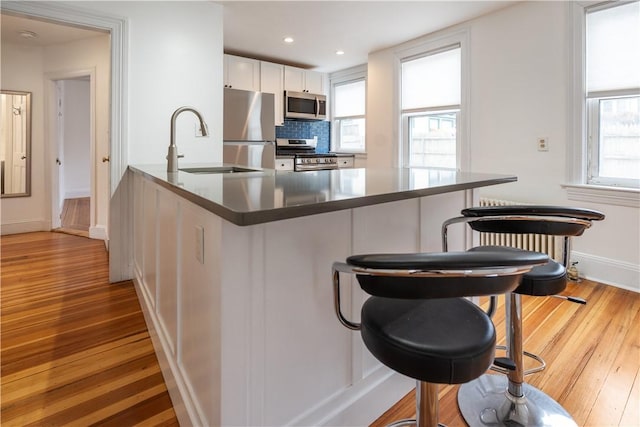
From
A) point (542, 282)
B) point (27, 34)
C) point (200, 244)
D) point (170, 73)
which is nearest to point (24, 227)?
point (27, 34)

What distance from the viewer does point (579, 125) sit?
9.71ft

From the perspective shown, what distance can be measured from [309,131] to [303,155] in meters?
0.82

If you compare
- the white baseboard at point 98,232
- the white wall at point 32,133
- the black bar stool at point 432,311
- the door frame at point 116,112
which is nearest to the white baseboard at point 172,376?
the black bar stool at point 432,311

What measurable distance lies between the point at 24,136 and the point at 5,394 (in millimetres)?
4328

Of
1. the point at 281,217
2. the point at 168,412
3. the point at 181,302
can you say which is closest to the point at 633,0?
the point at 281,217


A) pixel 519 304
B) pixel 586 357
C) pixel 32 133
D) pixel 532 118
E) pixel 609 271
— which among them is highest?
pixel 32 133

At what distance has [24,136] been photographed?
15.3 feet

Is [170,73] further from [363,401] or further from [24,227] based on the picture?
[24,227]

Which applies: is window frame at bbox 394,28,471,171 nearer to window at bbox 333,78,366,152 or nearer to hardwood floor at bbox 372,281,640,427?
window at bbox 333,78,366,152

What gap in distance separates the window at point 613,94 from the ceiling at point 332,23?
829 mm

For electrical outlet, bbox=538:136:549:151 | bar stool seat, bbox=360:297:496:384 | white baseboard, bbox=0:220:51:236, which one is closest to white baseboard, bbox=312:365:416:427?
bar stool seat, bbox=360:297:496:384

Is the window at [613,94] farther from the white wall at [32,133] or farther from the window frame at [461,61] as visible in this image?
the white wall at [32,133]

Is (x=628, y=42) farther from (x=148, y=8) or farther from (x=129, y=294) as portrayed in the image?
(x=129, y=294)

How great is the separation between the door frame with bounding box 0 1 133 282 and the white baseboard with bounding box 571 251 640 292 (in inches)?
146
